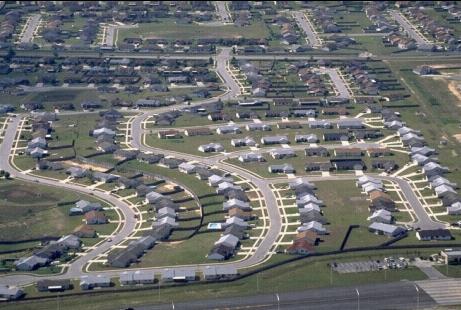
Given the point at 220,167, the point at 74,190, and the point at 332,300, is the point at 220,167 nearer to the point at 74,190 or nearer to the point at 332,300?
the point at 74,190

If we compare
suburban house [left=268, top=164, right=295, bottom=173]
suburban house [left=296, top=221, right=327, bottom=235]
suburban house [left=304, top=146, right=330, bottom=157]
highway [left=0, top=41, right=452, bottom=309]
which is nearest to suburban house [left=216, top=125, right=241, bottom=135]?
highway [left=0, top=41, right=452, bottom=309]

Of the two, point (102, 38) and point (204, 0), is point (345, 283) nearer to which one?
point (102, 38)

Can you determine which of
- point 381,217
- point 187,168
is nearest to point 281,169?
point 187,168

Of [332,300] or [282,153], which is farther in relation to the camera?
[282,153]

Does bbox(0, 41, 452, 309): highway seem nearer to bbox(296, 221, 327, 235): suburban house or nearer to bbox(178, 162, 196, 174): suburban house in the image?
bbox(296, 221, 327, 235): suburban house

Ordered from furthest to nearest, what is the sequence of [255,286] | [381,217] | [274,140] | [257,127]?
[257,127] < [274,140] < [381,217] < [255,286]
